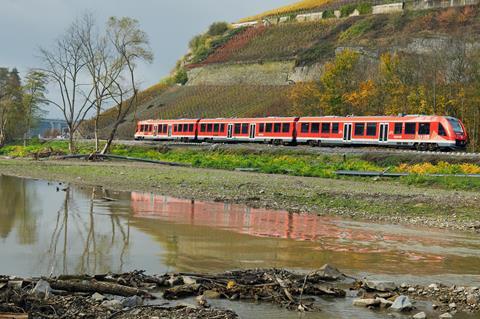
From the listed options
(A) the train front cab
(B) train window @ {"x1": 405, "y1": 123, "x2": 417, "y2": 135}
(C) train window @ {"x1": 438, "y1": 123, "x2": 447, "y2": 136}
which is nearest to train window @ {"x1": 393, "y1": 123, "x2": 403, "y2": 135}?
(B) train window @ {"x1": 405, "y1": 123, "x2": 417, "y2": 135}

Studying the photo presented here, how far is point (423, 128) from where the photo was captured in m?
39.5

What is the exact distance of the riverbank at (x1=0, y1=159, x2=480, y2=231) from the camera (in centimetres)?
2031

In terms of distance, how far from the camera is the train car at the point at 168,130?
59781 mm

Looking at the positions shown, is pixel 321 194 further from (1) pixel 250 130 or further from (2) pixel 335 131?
(1) pixel 250 130

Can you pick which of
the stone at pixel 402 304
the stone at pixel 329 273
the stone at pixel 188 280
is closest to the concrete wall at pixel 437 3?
the stone at pixel 329 273

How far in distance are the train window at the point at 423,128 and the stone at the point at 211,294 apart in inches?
1290

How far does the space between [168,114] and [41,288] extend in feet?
272

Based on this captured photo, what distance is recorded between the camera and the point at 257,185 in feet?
92.2

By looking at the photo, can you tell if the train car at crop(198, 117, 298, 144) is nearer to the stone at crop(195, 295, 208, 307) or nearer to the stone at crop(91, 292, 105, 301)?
the stone at crop(195, 295, 208, 307)

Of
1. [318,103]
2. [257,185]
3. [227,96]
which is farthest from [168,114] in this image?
[257,185]

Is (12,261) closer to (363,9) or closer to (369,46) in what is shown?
(369,46)

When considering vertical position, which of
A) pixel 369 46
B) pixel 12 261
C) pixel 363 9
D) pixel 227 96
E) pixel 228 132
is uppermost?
pixel 363 9

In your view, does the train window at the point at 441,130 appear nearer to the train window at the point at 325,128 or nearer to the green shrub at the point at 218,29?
the train window at the point at 325,128

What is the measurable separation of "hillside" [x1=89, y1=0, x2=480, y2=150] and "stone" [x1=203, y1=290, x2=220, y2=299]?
39493 millimetres
